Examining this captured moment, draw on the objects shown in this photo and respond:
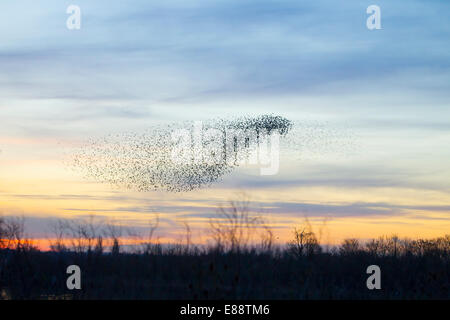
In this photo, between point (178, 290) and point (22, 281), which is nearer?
point (178, 290)

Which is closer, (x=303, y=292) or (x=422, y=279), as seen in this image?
(x=303, y=292)

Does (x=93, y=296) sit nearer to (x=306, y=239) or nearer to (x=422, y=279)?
(x=306, y=239)

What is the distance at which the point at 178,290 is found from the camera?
17500 millimetres
